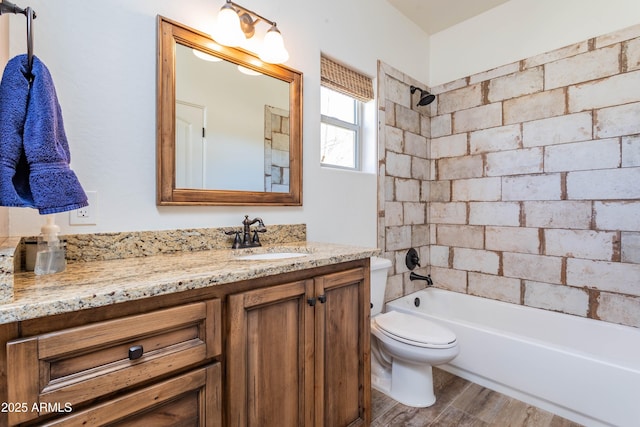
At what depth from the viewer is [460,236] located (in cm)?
281

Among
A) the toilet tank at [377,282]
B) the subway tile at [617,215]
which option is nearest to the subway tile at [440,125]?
the subway tile at [617,215]

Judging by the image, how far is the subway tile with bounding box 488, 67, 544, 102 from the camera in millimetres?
2383

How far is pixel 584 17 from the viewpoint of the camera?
2188 mm

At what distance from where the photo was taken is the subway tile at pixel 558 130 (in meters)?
2.18

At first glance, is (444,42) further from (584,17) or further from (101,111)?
(101,111)

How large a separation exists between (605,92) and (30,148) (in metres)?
3.04

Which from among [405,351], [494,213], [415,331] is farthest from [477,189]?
[405,351]

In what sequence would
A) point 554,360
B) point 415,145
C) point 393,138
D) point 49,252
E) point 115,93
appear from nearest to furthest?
1. point 49,252
2. point 115,93
3. point 554,360
4. point 393,138
5. point 415,145

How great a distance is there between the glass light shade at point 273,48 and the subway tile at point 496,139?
1871 millimetres

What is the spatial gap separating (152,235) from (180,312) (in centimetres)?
60

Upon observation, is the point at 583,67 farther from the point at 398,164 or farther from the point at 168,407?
the point at 168,407

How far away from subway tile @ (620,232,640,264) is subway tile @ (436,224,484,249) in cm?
87

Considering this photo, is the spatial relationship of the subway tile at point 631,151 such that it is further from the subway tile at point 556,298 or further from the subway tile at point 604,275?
the subway tile at point 556,298

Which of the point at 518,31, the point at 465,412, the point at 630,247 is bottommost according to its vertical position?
the point at 465,412
